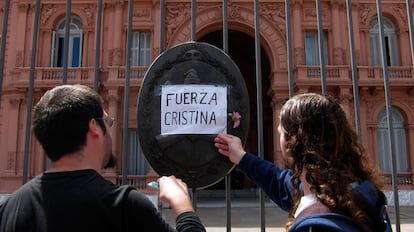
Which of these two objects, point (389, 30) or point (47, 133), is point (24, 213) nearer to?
point (47, 133)

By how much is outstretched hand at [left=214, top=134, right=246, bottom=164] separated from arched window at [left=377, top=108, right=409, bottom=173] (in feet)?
54.2

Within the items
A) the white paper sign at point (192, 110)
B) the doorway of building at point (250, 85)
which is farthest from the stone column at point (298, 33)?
the white paper sign at point (192, 110)

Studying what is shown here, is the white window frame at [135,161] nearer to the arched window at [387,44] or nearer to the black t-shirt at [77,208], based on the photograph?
the arched window at [387,44]

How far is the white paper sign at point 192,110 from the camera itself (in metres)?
2.81

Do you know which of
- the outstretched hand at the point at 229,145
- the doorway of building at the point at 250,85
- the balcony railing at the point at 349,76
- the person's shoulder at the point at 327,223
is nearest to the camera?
the person's shoulder at the point at 327,223

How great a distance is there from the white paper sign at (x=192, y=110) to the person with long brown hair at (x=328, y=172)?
Answer: 0.94 metres

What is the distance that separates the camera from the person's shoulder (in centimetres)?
154

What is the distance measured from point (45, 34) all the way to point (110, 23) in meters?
3.20

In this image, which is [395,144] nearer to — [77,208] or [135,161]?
[135,161]

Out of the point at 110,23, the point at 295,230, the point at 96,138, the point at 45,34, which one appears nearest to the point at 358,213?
the point at 295,230

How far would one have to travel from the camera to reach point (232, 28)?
19.0 meters

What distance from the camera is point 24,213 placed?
1.62 metres

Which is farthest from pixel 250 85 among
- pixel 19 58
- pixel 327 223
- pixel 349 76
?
pixel 327 223

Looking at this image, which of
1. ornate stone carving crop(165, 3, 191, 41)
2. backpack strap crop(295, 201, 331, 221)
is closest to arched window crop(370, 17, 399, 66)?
ornate stone carving crop(165, 3, 191, 41)
